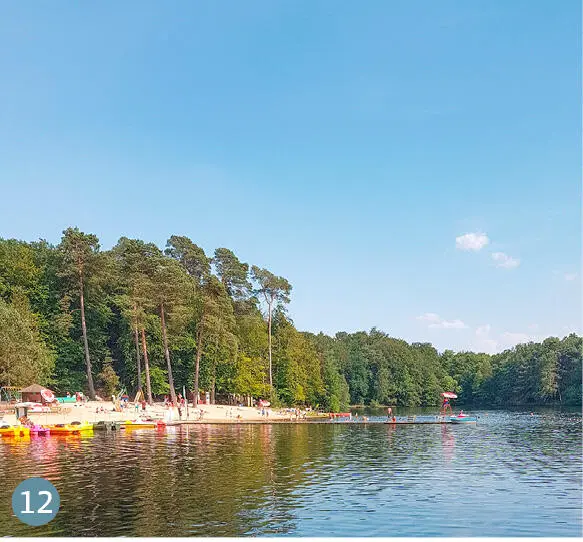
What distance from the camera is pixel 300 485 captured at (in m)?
28.7

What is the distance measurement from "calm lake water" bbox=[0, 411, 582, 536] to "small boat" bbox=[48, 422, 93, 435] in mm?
5272

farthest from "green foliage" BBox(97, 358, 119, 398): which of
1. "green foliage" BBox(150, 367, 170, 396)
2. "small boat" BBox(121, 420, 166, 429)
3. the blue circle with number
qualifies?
the blue circle with number

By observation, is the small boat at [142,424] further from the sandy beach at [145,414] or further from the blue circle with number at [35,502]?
the blue circle with number at [35,502]

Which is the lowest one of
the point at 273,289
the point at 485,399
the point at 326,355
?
the point at 485,399

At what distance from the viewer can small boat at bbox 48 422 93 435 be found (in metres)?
53.8

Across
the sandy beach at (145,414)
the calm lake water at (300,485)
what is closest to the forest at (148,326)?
the sandy beach at (145,414)

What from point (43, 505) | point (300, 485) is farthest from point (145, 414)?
point (43, 505)

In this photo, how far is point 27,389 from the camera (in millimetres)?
61000

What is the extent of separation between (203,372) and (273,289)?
19.6 metres

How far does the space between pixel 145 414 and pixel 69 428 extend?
14.5 metres

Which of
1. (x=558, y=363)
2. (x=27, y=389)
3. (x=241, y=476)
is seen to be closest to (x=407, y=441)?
(x=241, y=476)

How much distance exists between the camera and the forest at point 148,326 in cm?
7881

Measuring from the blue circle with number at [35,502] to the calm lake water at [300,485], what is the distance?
1.46ft

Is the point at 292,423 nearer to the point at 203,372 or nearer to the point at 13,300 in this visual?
the point at 203,372
